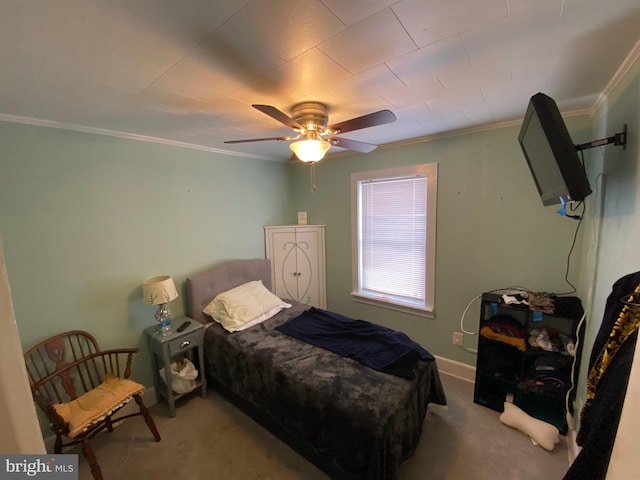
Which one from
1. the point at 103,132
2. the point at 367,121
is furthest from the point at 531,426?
the point at 103,132

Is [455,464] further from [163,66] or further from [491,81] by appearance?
[163,66]

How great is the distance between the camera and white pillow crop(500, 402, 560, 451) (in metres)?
1.82

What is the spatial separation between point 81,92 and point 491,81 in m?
2.24

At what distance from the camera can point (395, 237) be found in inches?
115

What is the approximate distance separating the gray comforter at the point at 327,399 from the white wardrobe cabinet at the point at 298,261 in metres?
1.12

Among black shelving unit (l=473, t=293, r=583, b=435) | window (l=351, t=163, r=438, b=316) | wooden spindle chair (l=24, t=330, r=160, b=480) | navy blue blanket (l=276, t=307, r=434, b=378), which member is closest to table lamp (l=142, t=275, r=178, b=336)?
wooden spindle chair (l=24, t=330, r=160, b=480)

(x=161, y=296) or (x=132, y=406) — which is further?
(x=132, y=406)

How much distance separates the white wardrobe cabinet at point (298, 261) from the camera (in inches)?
132

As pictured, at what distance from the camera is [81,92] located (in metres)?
1.43

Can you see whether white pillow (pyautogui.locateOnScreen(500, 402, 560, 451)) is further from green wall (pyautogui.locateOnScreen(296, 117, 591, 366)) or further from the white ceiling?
the white ceiling

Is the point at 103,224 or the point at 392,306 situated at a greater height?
the point at 103,224

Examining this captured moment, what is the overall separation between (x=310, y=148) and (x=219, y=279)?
181 cm

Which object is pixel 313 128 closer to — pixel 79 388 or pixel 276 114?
pixel 276 114

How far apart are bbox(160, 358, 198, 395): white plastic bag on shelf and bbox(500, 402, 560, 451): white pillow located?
101 inches
